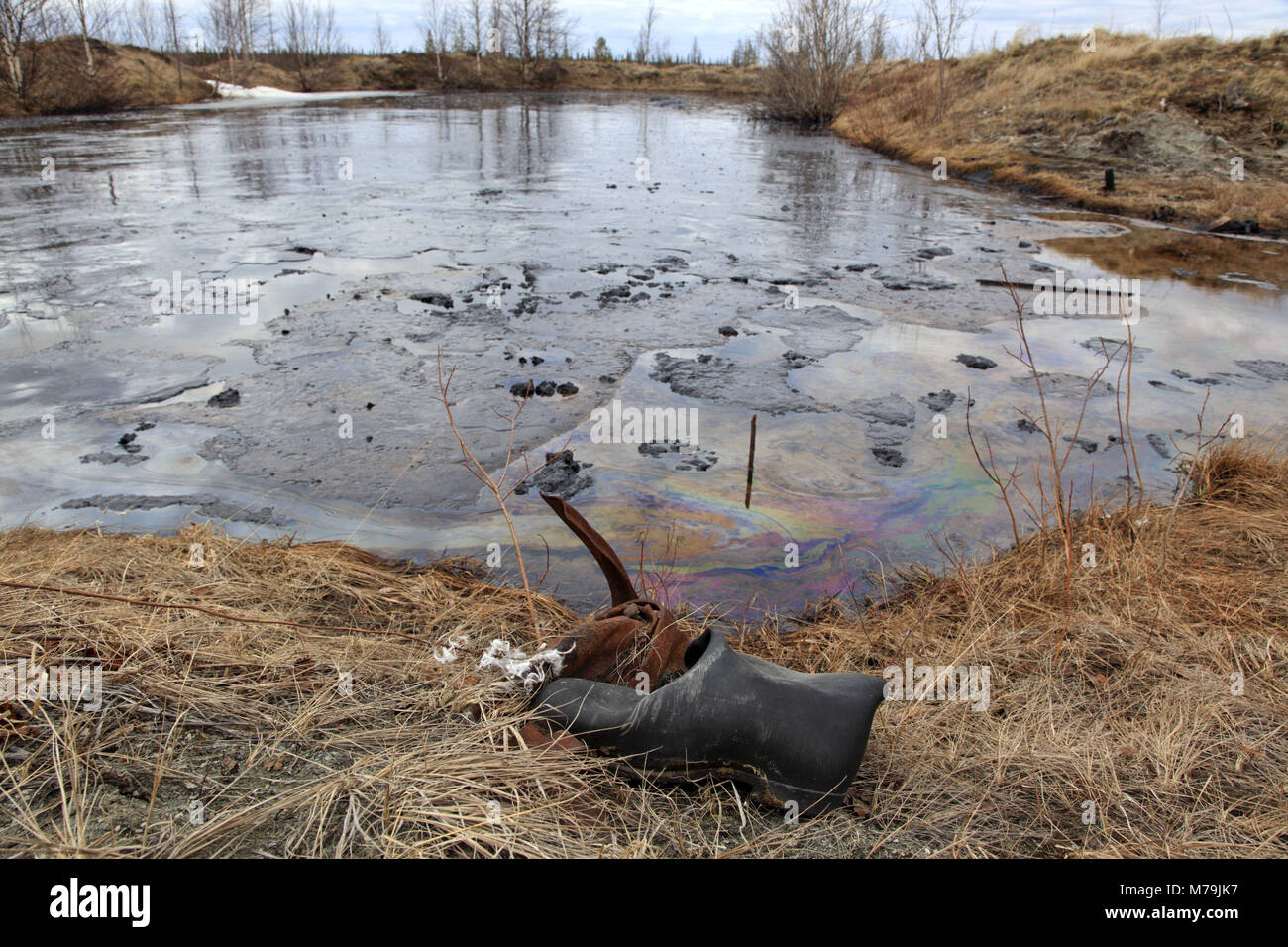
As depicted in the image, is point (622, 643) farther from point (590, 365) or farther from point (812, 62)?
point (812, 62)

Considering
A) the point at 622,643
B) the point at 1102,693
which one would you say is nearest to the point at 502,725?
the point at 622,643

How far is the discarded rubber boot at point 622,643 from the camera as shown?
7.45 feet

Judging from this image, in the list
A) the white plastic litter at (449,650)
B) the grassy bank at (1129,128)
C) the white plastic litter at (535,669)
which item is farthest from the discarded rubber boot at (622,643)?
the grassy bank at (1129,128)

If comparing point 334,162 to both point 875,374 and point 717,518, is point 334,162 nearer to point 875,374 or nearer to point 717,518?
point 875,374

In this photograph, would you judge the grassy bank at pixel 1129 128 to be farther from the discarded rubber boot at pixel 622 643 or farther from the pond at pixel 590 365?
the discarded rubber boot at pixel 622 643

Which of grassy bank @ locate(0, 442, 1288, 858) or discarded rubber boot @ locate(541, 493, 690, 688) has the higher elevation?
discarded rubber boot @ locate(541, 493, 690, 688)

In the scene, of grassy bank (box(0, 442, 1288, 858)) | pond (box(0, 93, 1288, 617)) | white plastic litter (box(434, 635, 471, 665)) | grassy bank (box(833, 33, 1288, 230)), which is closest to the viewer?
grassy bank (box(0, 442, 1288, 858))

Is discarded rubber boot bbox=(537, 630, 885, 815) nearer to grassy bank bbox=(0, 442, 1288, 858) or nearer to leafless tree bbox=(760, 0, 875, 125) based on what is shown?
grassy bank bbox=(0, 442, 1288, 858)

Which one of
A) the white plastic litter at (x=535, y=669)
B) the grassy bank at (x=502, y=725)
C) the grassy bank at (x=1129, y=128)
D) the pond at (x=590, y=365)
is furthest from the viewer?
the grassy bank at (x=1129, y=128)

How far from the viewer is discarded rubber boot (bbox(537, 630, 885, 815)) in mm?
1923

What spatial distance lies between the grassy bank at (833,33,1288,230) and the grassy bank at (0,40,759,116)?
25889mm

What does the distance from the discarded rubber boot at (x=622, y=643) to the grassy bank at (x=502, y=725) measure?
22cm

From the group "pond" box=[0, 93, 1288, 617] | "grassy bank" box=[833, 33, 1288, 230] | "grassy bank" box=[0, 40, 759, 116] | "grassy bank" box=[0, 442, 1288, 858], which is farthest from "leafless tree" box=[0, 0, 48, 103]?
"grassy bank" box=[0, 442, 1288, 858]

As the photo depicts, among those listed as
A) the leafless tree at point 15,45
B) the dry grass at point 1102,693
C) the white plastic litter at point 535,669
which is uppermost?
the leafless tree at point 15,45
